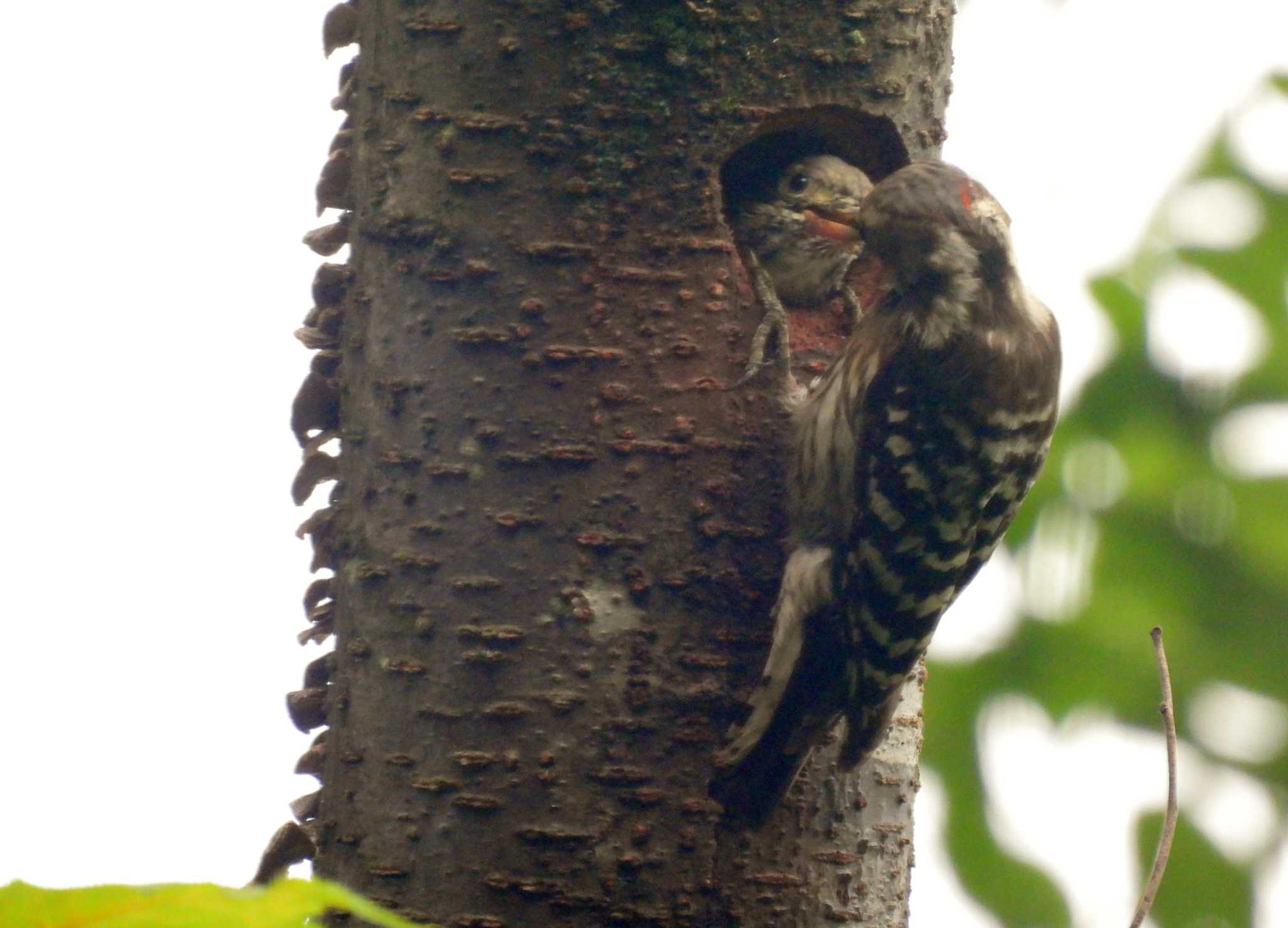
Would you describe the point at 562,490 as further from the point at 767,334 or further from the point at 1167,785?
the point at 1167,785

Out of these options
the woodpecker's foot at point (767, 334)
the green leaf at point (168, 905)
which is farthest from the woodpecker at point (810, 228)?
the green leaf at point (168, 905)

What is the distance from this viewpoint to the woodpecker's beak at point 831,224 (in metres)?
2.58

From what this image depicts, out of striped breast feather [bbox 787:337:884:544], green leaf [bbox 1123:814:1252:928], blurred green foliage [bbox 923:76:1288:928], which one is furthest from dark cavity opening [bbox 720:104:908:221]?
green leaf [bbox 1123:814:1252:928]

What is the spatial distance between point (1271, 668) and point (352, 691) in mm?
1327

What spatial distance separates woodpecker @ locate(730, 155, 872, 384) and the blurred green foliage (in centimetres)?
48

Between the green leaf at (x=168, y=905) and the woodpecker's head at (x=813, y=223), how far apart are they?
→ 201 centimetres

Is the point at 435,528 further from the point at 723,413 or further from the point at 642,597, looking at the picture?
the point at 723,413

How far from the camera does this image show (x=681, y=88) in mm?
2125

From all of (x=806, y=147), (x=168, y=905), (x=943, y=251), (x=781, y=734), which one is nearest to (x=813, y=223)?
(x=806, y=147)

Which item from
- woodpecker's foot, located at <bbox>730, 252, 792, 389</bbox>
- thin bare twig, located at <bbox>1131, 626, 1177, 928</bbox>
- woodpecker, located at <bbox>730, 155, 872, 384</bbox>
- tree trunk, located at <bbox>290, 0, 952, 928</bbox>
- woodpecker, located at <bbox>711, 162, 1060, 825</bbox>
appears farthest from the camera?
woodpecker, located at <bbox>730, 155, 872, 384</bbox>

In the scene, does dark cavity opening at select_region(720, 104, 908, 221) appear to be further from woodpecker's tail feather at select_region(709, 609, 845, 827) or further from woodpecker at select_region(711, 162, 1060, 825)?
woodpecker's tail feather at select_region(709, 609, 845, 827)

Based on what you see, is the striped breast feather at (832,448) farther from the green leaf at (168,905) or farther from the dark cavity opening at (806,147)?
the green leaf at (168,905)

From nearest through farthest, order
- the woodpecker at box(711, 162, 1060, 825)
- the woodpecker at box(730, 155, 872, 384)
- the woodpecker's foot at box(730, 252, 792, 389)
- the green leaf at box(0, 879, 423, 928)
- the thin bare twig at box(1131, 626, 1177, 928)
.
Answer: the green leaf at box(0, 879, 423, 928) → the thin bare twig at box(1131, 626, 1177, 928) → the woodpecker's foot at box(730, 252, 792, 389) → the woodpecker at box(711, 162, 1060, 825) → the woodpecker at box(730, 155, 872, 384)

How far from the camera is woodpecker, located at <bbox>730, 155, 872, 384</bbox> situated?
8.37ft
